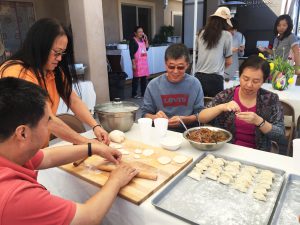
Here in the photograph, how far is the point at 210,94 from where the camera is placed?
2982 mm

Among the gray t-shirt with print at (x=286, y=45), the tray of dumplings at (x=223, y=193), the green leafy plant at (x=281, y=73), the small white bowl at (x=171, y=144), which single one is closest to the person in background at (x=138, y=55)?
the gray t-shirt with print at (x=286, y=45)

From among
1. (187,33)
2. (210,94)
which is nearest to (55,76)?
(210,94)

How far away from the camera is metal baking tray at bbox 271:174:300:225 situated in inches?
32.9

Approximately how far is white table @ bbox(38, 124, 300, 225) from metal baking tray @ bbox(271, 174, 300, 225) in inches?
4.7

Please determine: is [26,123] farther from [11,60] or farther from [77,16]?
[77,16]

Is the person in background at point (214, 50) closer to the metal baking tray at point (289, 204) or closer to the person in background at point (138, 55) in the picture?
the metal baking tray at point (289, 204)

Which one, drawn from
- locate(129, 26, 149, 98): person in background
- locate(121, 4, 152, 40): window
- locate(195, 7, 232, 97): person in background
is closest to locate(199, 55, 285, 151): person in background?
locate(195, 7, 232, 97): person in background

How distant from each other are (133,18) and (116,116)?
698 centimetres

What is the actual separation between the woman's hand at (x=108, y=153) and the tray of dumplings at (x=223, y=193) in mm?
325

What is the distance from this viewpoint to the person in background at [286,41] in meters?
3.35

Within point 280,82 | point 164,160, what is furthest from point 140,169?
point 280,82

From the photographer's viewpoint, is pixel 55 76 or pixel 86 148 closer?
pixel 86 148

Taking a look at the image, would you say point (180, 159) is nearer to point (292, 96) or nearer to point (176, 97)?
point (176, 97)

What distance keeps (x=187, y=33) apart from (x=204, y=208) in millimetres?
6383
